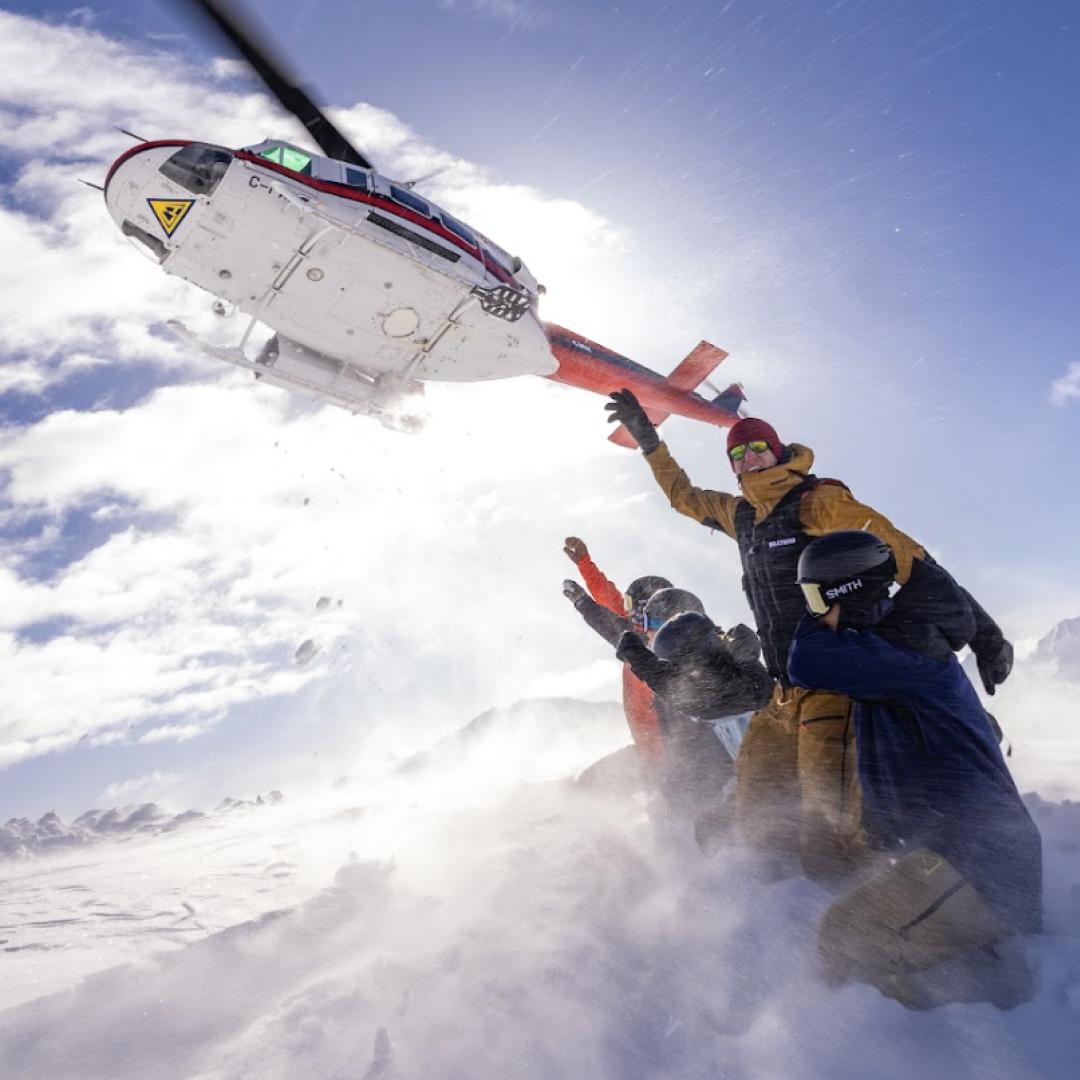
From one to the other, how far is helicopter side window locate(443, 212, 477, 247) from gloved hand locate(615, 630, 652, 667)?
26.4ft

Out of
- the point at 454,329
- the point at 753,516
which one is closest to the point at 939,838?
the point at 753,516

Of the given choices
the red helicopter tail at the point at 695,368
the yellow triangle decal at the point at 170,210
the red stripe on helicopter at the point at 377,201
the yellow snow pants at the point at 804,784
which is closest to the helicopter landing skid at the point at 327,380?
the yellow triangle decal at the point at 170,210

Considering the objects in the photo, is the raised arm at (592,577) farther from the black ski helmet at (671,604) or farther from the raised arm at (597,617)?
the black ski helmet at (671,604)

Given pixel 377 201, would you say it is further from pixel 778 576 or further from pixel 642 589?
pixel 778 576

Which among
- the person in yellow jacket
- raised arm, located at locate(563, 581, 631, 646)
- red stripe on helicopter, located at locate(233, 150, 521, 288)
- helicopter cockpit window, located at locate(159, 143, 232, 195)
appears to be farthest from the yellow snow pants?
helicopter cockpit window, located at locate(159, 143, 232, 195)

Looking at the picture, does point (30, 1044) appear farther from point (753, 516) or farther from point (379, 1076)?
point (753, 516)

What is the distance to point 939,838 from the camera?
2.28 m

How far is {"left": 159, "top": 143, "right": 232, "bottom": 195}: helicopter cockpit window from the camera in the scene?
8.03 meters

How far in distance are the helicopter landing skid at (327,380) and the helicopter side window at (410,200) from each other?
7.88ft

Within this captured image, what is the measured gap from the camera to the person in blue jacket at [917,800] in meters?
2.11

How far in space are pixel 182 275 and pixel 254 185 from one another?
156 centimetres

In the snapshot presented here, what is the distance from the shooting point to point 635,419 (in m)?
4.92

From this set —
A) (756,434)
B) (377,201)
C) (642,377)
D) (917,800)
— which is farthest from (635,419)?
(642,377)

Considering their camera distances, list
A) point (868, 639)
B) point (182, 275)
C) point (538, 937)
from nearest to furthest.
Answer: point (868, 639) < point (538, 937) < point (182, 275)
